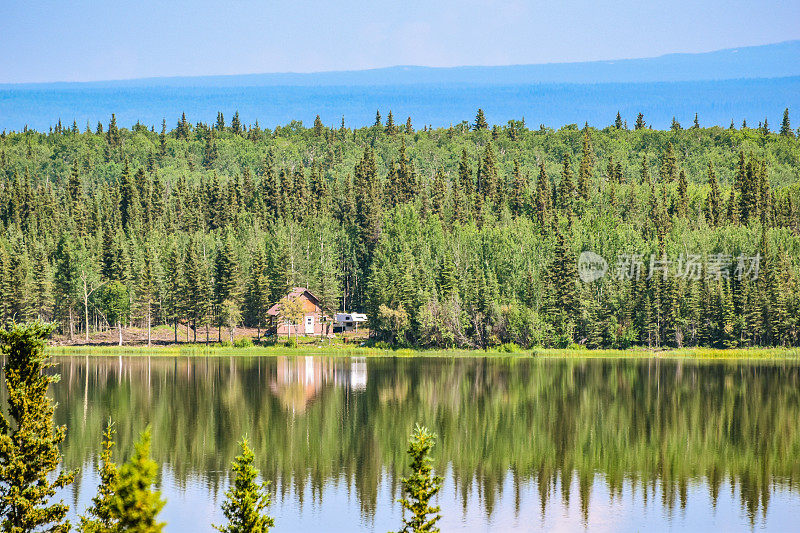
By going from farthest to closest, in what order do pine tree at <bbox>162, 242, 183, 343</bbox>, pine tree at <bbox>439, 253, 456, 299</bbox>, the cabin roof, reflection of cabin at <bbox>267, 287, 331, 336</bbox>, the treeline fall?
1. reflection of cabin at <bbox>267, 287, 331, 336</bbox>
2. the cabin roof
3. pine tree at <bbox>162, 242, 183, 343</bbox>
4. pine tree at <bbox>439, 253, 456, 299</bbox>
5. the treeline

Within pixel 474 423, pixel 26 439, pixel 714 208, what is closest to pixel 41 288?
pixel 474 423

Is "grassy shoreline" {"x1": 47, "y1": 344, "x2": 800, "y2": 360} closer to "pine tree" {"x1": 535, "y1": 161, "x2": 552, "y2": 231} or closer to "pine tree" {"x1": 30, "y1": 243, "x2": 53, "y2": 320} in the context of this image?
"pine tree" {"x1": 30, "y1": 243, "x2": 53, "y2": 320}

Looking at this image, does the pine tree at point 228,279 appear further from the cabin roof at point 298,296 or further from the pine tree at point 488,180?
the pine tree at point 488,180

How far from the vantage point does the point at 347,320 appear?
139 m

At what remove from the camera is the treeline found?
120000 mm

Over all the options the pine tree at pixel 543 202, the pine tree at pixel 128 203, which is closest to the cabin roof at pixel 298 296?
the pine tree at pixel 543 202

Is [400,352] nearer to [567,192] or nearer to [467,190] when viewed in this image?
[567,192]

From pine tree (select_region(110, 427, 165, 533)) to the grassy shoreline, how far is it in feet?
311

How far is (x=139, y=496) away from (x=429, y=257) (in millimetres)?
114503

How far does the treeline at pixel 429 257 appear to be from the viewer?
394 ft

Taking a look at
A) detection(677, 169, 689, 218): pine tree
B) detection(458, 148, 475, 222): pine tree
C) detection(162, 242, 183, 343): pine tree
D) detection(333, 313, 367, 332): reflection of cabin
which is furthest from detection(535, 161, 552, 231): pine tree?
detection(162, 242, 183, 343): pine tree

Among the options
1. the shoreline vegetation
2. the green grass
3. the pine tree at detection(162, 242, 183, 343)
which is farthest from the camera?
the pine tree at detection(162, 242, 183, 343)

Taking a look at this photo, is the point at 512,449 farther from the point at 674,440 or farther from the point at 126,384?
the point at 126,384

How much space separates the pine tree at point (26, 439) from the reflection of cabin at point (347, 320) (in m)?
111
